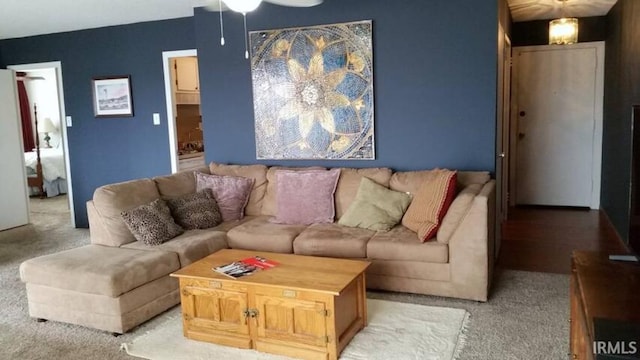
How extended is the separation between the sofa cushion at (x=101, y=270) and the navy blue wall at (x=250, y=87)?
1786 mm

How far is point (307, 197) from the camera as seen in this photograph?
4285 millimetres

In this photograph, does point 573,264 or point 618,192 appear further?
point 618,192

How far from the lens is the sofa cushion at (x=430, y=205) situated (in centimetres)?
358

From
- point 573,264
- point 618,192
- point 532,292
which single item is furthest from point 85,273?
point 618,192

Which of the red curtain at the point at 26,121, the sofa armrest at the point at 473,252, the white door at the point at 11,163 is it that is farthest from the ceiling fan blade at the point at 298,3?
the red curtain at the point at 26,121

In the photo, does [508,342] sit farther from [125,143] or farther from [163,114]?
[125,143]

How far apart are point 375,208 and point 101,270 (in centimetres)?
194

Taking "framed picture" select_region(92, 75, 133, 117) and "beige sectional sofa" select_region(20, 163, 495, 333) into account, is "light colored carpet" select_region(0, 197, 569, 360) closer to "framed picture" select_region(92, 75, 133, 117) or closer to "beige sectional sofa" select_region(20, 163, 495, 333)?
"beige sectional sofa" select_region(20, 163, 495, 333)

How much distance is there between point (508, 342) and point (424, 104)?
6.95 feet

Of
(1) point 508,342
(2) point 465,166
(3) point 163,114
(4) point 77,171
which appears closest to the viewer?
(1) point 508,342

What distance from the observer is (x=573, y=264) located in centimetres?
238

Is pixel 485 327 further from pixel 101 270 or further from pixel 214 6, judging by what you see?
pixel 214 6

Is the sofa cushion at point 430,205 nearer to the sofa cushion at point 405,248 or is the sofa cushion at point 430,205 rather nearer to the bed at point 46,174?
the sofa cushion at point 405,248

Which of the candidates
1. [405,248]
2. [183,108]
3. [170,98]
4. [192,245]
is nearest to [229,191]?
[192,245]
